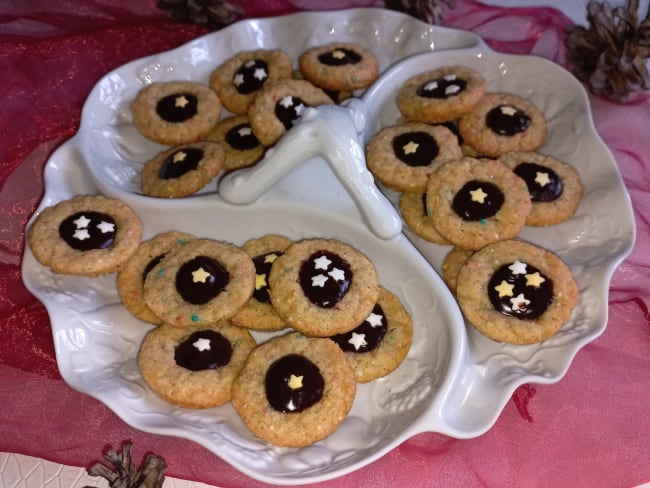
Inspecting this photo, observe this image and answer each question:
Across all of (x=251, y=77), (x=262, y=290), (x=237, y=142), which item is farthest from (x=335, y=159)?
(x=251, y=77)

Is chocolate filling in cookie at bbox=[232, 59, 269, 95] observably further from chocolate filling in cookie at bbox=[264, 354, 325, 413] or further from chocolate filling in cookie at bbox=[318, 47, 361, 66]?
chocolate filling in cookie at bbox=[264, 354, 325, 413]

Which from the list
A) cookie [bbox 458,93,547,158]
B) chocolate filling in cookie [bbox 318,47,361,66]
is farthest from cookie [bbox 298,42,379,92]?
cookie [bbox 458,93,547,158]

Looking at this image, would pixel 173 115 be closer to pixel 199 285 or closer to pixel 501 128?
pixel 199 285

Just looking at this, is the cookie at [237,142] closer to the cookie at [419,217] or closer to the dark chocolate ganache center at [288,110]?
the dark chocolate ganache center at [288,110]

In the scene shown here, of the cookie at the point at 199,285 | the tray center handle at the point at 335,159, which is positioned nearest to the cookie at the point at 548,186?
the tray center handle at the point at 335,159

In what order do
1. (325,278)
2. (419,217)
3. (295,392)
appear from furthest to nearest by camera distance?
(419,217) < (325,278) < (295,392)
